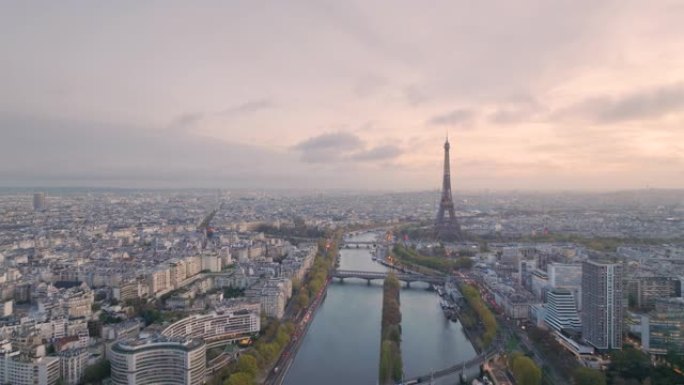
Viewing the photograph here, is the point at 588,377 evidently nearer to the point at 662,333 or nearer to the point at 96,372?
the point at 662,333

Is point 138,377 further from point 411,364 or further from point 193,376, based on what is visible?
point 411,364

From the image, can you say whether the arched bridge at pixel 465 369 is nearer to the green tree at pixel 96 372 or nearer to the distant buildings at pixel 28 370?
the green tree at pixel 96 372

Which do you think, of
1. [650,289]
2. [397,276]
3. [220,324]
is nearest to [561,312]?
[650,289]

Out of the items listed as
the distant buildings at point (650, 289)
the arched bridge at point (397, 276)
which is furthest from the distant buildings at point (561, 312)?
the arched bridge at point (397, 276)

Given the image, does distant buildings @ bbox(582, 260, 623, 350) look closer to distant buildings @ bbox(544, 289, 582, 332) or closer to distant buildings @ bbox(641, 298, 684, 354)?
distant buildings @ bbox(641, 298, 684, 354)

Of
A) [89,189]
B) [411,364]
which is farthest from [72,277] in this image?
[89,189]

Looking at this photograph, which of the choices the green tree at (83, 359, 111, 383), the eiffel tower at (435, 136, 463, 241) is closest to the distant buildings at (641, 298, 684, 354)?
the green tree at (83, 359, 111, 383)
